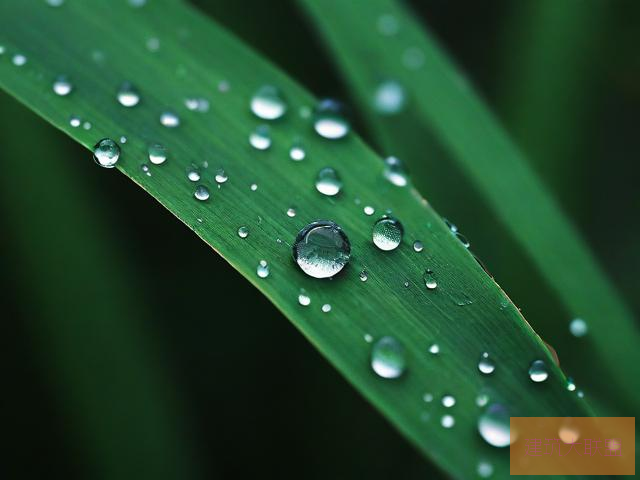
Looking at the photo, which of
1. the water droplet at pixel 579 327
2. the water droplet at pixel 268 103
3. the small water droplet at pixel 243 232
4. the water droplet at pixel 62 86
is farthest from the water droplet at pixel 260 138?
the water droplet at pixel 579 327

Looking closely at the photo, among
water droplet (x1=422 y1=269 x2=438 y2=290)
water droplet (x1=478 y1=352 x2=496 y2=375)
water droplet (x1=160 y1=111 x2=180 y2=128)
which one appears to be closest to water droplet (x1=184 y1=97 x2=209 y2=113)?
water droplet (x1=160 y1=111 x2=180 y2=128)

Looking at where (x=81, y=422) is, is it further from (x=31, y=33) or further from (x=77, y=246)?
(x=31, y=33)

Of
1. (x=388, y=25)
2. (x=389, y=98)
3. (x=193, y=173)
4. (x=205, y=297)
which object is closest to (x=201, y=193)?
(x=193, y=173)

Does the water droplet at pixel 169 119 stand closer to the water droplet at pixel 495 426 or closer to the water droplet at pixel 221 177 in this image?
the water droplet at pixel 221 177

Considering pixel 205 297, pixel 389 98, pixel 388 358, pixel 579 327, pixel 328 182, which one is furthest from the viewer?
pixel 205 297

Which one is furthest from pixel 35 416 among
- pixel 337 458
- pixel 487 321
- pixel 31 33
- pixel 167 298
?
pixel 487 321

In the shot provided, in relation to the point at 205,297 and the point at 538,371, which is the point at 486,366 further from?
the point at 205,297
